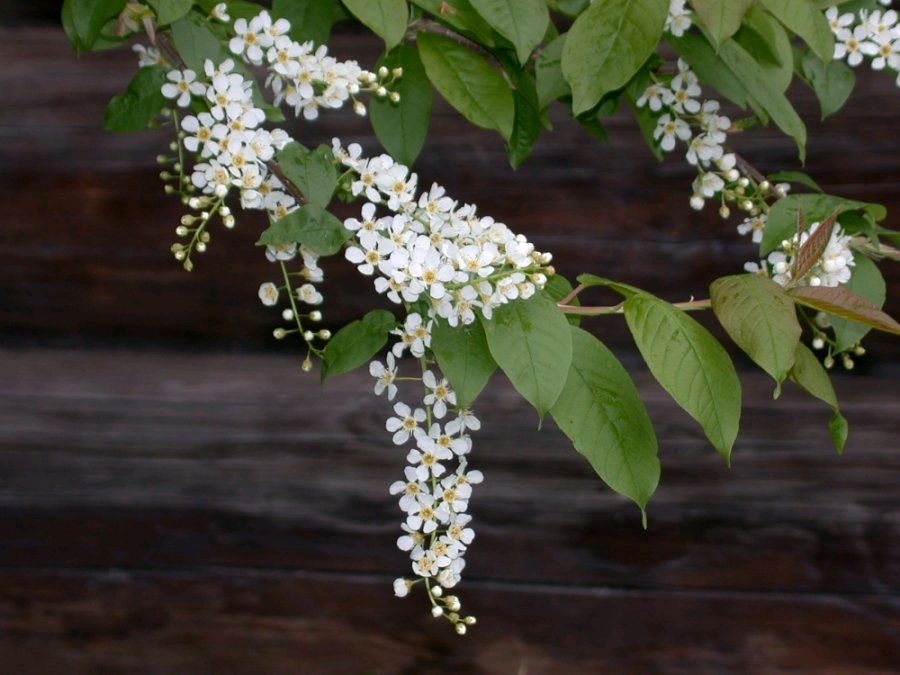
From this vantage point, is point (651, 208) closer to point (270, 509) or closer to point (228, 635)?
point (270, 509)

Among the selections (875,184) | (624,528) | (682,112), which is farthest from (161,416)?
(875,184)

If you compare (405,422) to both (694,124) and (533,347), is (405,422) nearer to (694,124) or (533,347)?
(533,347)

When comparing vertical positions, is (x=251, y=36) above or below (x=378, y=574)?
above

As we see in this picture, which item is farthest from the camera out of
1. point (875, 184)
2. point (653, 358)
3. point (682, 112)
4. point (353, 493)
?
point (353, 493)

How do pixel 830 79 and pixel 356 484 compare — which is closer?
pixel 830 79

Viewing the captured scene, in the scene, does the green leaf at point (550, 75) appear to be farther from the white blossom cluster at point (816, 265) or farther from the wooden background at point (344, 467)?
the wooden background at point (344, 467)

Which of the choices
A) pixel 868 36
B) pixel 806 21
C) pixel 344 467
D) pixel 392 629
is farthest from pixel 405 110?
pixel 392 629

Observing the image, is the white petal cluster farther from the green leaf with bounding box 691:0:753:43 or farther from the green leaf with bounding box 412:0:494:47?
the green leaf with bounding box 691:0:753:43
